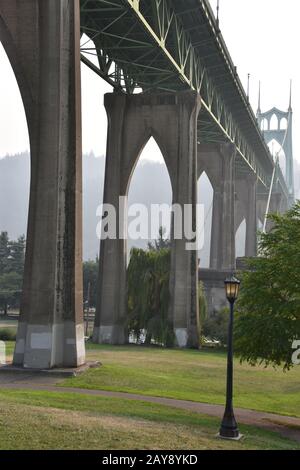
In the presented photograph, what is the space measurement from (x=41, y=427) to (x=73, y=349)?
461 inches

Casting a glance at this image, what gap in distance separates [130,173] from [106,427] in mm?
29416

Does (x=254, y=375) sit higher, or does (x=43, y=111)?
(x=43, y=111)

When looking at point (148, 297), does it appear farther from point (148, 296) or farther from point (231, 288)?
point (231, 288)

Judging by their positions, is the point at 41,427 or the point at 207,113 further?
the point at 207,113

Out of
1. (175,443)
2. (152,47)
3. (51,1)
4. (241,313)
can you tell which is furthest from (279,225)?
(152,47)

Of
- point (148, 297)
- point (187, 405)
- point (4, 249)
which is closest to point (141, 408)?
point (187, 405)

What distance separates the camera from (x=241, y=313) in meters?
17.1

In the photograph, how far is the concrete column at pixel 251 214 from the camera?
269 feet

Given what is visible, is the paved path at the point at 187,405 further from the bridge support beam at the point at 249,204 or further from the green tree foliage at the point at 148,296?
the bridge support beam at the point at 249,204

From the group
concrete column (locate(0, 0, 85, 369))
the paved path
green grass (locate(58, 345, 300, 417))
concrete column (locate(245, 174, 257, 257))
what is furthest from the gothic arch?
concrete column (locate(245, 174, 257, 257))

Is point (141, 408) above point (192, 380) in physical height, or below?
above

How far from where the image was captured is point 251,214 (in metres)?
81.8

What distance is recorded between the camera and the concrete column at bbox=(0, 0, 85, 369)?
22.1 m

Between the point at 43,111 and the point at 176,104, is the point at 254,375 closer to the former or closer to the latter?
the point at 43,111
